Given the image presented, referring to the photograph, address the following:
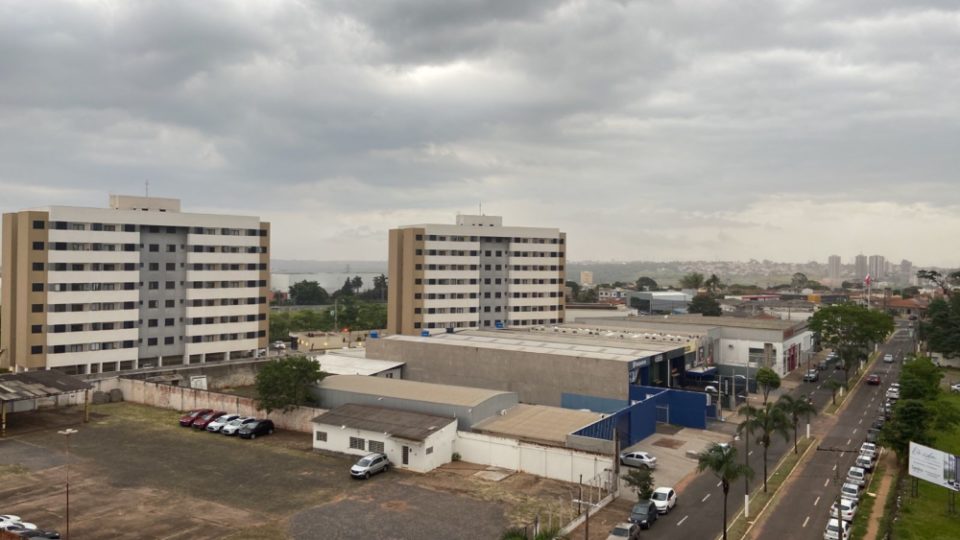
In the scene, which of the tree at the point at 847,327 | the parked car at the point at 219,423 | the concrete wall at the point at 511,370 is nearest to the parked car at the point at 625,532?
the concrete wall at the point at 511,370

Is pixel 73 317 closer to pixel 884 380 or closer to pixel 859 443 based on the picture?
pixel 859 443

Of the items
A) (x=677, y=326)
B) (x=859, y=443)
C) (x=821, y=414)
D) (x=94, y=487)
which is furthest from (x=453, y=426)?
(x=677, y=326)

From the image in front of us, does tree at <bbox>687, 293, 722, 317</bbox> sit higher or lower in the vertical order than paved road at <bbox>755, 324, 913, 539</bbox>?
higher

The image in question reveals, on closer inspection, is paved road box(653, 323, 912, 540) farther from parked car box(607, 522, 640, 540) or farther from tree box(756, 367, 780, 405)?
tree box(756, 367, 780, 405)

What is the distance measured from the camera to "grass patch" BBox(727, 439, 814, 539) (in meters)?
35.4

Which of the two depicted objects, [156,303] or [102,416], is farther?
[156,303]

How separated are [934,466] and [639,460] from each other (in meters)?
17.3

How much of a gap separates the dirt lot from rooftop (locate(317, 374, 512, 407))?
6290 mm

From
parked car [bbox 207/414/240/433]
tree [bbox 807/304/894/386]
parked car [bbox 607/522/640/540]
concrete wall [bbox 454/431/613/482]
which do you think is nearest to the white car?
parked car [bbox 607/522/640/540]

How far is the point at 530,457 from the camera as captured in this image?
43500 millimetres

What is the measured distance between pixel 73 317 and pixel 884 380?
95.9 meters

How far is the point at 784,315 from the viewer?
5994 inches

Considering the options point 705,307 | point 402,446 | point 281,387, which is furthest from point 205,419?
point 705,307

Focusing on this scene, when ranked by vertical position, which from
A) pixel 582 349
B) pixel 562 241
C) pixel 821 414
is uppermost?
pixel 562 241
